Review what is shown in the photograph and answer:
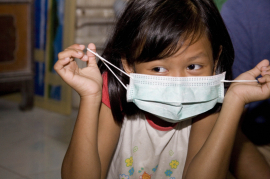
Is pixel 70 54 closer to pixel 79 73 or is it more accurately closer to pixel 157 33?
pixel 79 73

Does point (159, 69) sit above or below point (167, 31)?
below

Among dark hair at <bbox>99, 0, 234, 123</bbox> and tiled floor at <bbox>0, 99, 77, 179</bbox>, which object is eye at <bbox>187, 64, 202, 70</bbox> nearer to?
dark hair at <bbox>99, 0, 234, 123</bbox>

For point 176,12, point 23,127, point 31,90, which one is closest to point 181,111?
point 176,12

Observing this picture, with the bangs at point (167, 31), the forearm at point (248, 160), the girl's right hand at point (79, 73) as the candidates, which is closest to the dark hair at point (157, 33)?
the bangs at point (167, 31)

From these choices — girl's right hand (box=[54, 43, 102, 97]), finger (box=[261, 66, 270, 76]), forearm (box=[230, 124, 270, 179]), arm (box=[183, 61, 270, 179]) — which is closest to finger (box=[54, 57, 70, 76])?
girl's right hand (box=[54, 43, 102, 97])

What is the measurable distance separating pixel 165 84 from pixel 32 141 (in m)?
1.18

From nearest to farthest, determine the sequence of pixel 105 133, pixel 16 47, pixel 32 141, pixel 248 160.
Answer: pixel 105 133, pixel 248 160, pixel 32 141, pixel 16 47

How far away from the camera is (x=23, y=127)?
2.11 metres

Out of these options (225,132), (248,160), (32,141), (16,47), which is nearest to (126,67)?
(225,132)

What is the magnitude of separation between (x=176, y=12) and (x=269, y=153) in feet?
2.39

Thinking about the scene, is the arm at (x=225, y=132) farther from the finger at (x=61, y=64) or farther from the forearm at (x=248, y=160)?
the finger at (x=61, y=64)

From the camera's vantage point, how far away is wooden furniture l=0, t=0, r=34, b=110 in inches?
87.2

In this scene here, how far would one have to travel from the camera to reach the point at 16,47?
7.55 ft

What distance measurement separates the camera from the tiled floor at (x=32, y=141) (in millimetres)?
1561
